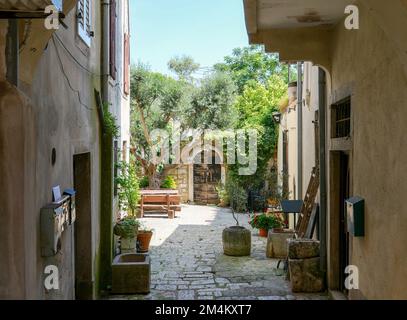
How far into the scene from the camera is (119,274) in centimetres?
798

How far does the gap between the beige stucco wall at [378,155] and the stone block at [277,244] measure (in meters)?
4.57

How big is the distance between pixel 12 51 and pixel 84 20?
3633 mm

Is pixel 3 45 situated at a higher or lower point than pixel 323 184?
higher

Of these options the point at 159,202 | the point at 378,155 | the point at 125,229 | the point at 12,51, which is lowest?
the point at 159,202

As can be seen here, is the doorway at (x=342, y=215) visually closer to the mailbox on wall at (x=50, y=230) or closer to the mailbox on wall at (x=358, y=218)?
the mailbox on wall at (x=358, y=218)

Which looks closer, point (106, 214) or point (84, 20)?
point (84, 20)

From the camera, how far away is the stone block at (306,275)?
776cm

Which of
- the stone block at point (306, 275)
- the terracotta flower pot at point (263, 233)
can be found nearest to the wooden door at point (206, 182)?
the terracotta flower pot at point (263, 233)

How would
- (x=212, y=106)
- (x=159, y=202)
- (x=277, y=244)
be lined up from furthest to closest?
(x=212, y=106) → (x=159, y=202) → (x=277, y=244)

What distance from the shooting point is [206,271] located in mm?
9586

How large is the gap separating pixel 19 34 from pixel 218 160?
1916 centimetres

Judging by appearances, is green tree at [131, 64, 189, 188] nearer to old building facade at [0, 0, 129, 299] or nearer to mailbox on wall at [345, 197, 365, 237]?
old building facade at [0, 0, 129, 299]

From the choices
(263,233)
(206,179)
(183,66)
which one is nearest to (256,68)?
(183,66)

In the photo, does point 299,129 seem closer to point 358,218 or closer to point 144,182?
point 358,218
